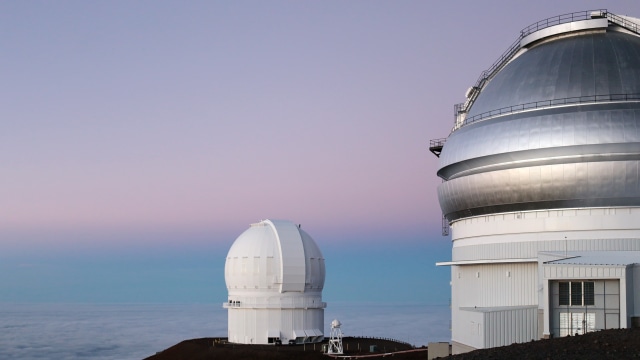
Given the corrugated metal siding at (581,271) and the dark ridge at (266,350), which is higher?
the corrugated metal siding at (581,271)

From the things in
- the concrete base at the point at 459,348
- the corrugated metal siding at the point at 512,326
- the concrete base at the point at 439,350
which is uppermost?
Result: the corrugated metal siding at the point at 512,326

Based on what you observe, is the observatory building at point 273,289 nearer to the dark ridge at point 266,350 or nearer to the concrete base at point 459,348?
the dark ridge at point 266,350

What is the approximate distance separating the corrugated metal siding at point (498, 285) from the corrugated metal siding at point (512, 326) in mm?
1668

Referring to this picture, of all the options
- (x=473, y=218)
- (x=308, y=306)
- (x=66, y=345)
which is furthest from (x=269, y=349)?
(x=66, y=345)

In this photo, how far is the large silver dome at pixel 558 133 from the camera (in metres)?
33.6

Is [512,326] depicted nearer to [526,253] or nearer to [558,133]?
[526,253]

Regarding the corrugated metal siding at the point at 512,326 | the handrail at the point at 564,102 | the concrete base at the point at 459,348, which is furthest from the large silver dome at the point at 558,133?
the concrete base at the point at 459,348

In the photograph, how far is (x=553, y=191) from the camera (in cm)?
3431

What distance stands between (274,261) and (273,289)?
1944 millimetres

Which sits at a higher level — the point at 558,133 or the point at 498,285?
the point at 558,133

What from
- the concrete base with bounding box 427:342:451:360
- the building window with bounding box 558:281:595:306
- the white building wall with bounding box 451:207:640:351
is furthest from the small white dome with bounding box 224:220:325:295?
the building window with bounding box 558:281:595:306

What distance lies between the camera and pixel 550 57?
3741cm

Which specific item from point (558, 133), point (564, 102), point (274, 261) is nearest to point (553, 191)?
point (558, 133)

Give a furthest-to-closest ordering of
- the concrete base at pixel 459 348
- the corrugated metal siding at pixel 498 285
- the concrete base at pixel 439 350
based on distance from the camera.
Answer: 1. the concrete base at pixel 439 350
2. the concrete base at pixel 459 348
3. the corrugated metal siding at pixel 498 285
